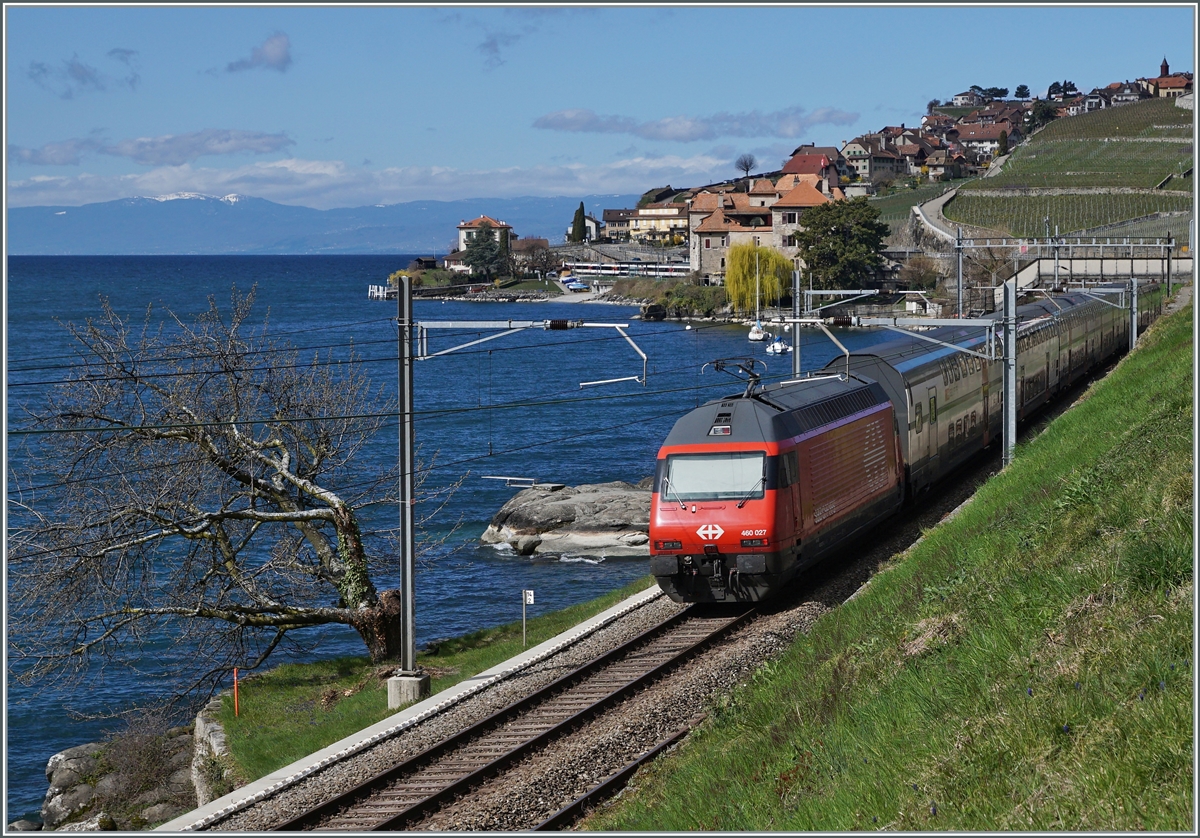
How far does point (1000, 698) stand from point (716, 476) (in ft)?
36.1

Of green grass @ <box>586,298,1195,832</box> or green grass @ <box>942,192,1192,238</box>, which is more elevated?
green grass @ <box>942,192,1192,238</box>

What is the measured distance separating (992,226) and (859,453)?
393 feet

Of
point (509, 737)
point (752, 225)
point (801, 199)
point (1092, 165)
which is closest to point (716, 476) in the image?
point (509, 737)

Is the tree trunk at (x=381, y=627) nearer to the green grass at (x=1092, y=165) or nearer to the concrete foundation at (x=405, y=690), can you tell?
the concrete foundation at (x=405, y=690)

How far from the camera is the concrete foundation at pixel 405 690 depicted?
20.8 meters

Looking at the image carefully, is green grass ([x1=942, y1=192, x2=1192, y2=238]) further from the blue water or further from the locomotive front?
the locomotive front

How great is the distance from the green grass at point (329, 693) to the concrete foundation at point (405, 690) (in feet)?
1.13

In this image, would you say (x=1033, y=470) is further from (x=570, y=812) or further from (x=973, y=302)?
(x=973, y=302)

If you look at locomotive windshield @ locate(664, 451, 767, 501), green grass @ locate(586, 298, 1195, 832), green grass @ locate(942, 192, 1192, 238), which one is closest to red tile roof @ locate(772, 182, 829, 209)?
green grass @ locate(942, 192, 1192, 238)

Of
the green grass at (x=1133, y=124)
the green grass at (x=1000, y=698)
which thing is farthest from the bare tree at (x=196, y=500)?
the green grass at (x=1133, y=124)

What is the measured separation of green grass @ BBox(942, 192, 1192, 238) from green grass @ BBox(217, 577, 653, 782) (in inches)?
4154

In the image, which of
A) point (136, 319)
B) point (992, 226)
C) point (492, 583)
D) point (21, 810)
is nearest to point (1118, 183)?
point (992, 226)

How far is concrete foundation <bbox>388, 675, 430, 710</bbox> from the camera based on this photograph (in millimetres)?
20797

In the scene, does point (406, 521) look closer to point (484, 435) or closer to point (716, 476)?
point (716, 476)
